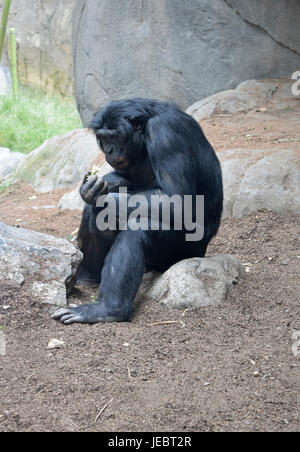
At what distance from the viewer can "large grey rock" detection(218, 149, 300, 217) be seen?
19.5 feet

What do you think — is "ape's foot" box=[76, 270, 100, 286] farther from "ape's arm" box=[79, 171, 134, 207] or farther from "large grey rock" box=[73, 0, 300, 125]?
"large grey rock" box=[73, 0, 300, 125]

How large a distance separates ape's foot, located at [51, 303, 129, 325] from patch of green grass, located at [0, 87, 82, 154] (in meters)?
7.52

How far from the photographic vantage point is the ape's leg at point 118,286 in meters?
4.01

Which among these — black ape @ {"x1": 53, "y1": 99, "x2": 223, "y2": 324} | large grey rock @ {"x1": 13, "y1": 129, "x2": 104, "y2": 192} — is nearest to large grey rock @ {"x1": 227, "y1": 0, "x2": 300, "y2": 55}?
large grey rock @ {"x1": 13, "y1": 129, "x2": 104, "y2": 192}

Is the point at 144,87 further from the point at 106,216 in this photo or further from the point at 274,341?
the point at 274,341

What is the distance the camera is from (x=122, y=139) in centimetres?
446

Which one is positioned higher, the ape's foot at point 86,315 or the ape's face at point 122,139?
the ape's face at point 122,139

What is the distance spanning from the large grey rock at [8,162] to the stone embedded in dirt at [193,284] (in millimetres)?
5841

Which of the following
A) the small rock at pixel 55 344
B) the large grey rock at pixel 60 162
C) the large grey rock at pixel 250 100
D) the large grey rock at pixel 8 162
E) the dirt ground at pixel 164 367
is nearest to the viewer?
the dirt ground at pixel 164 367

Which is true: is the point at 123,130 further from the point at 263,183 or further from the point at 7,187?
the point at 7,187

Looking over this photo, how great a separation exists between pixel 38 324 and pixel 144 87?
6.52 metres

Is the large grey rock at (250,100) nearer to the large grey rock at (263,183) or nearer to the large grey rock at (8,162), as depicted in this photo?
the large grey rock at (263,183)

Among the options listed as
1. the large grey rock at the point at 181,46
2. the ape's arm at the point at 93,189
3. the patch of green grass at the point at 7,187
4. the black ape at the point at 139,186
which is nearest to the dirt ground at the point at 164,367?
the black ape at the point at 139,186
